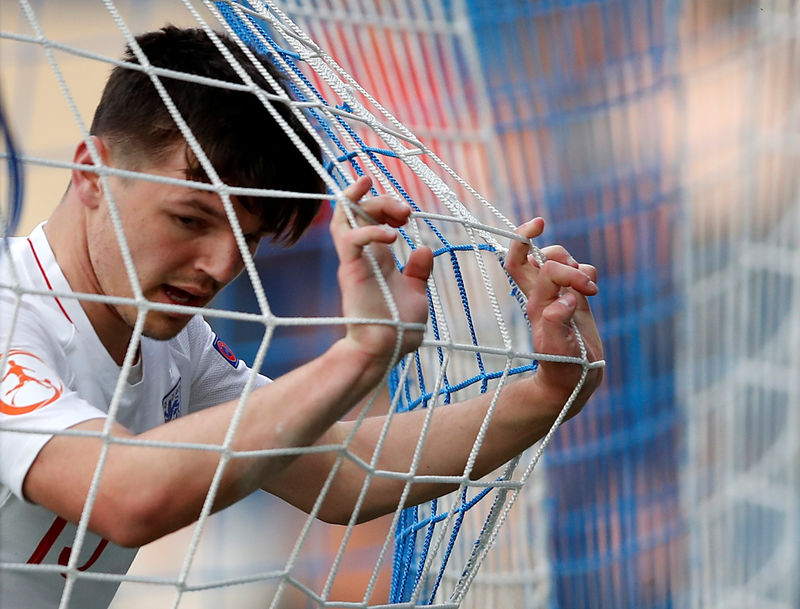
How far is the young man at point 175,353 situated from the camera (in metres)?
0.71

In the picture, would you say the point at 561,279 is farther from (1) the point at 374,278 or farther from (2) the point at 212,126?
(2) the point at 212,126

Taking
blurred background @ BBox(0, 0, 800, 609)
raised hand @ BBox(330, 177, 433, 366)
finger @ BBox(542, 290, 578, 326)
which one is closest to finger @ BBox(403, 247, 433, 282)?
raised hand @ BBox(330, 177, 433, 366)

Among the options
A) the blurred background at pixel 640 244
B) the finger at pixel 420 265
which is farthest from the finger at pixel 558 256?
the blurred background at pixel 640 244

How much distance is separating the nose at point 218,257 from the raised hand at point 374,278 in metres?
0.15

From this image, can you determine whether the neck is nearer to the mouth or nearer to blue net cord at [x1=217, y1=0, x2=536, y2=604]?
the mouth

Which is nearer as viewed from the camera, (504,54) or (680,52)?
(504,54)

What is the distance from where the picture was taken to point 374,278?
74 centimetres

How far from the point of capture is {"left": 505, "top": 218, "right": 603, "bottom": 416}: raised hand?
89 centimetres

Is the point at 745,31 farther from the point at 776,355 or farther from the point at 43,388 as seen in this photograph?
the point at 43,388

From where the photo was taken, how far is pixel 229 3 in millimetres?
935

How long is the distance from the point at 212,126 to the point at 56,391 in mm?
269

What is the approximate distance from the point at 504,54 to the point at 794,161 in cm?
Result: 94

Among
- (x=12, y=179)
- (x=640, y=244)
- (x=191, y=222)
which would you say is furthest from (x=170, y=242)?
(x=640, y=244)

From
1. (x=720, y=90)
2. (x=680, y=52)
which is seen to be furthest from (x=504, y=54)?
(x=720, y=90)
